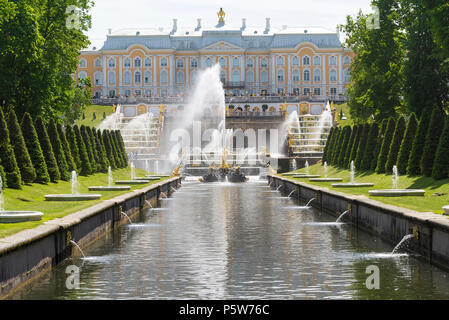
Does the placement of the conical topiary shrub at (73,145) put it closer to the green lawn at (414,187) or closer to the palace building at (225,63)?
the green lawn at (414,187)

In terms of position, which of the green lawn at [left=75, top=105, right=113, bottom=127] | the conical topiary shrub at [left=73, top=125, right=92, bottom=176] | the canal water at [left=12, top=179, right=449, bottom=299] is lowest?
the canal water at [left=12, top=179, right=449, bottom=299]

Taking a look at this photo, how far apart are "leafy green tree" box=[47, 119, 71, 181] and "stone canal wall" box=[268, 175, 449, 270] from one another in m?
13.1

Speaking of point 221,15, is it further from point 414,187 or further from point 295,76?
point 414,187

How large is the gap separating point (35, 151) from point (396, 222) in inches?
756

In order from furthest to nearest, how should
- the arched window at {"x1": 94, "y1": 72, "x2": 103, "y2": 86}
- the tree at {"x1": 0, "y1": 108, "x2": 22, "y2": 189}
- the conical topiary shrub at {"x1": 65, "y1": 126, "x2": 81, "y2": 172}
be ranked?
1. the arched window at {"x1": 94, "y1": 72, "x2": 103, "y2": 86}
2. the conical topiary shrub at {"x1": 65, "y1": 126, "x2": 81, "y2": 172}
3. the tree at {"x1": 0, "y1": 108, "x2": 22, "y2": 189}

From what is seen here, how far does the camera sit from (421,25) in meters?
45.5

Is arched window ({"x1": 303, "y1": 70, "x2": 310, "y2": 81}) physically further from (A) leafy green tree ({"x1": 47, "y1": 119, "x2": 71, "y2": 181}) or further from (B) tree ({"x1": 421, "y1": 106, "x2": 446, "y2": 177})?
(B) tree ({"x1": 421, "y1": 106, "x2": 446, "y2": 177})

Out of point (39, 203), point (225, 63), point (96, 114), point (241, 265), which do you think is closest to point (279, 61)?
point (225, 63)

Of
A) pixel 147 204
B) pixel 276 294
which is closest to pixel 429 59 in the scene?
pixel 147 204

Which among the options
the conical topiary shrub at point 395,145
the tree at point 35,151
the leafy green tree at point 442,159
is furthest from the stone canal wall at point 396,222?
the tree at point 35,151

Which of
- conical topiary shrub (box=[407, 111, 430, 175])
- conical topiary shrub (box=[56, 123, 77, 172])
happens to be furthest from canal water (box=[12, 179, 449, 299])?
conical topiary shrub (box=[56, 123, 77, 172])

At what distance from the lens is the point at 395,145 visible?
4009cm

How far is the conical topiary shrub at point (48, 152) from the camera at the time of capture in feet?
118

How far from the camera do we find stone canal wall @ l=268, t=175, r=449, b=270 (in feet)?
53.1
